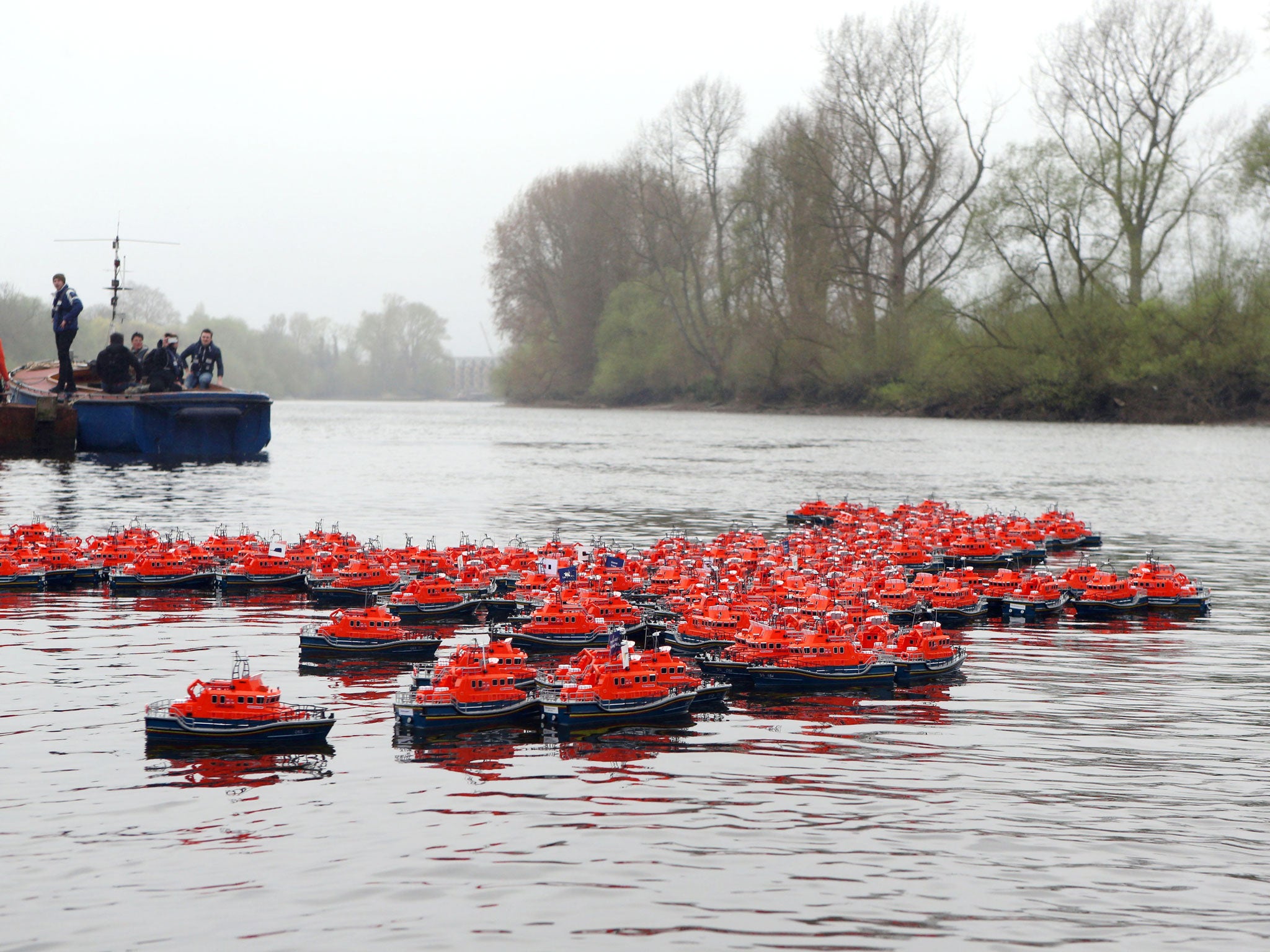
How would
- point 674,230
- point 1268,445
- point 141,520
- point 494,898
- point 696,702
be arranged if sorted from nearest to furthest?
point 494,898, point 696,702, point 141,520, point 1268,445, point 674,230

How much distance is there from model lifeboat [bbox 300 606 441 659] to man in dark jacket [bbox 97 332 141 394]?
5536cm

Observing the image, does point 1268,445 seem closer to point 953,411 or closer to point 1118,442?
point 1118,442

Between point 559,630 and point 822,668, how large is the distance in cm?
731

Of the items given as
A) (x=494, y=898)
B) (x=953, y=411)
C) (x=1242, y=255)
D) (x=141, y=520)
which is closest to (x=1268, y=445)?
(x=1242, y=255)

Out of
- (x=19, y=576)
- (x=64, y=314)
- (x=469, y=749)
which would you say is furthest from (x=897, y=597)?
(x=64, y=314)

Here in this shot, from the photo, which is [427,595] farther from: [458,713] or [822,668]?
[458,713]

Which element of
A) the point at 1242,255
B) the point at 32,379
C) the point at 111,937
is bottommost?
the point at 111,937

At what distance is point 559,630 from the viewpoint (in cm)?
3622

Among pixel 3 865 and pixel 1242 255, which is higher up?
pixel 1242 255

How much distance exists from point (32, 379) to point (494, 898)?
88.5 metres

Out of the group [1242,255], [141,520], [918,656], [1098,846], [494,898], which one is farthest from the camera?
[1242,255]

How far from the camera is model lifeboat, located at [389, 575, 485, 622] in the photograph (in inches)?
1565

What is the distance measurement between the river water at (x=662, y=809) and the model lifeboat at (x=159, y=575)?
1.53 metres

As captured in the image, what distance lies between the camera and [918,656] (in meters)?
33.5
